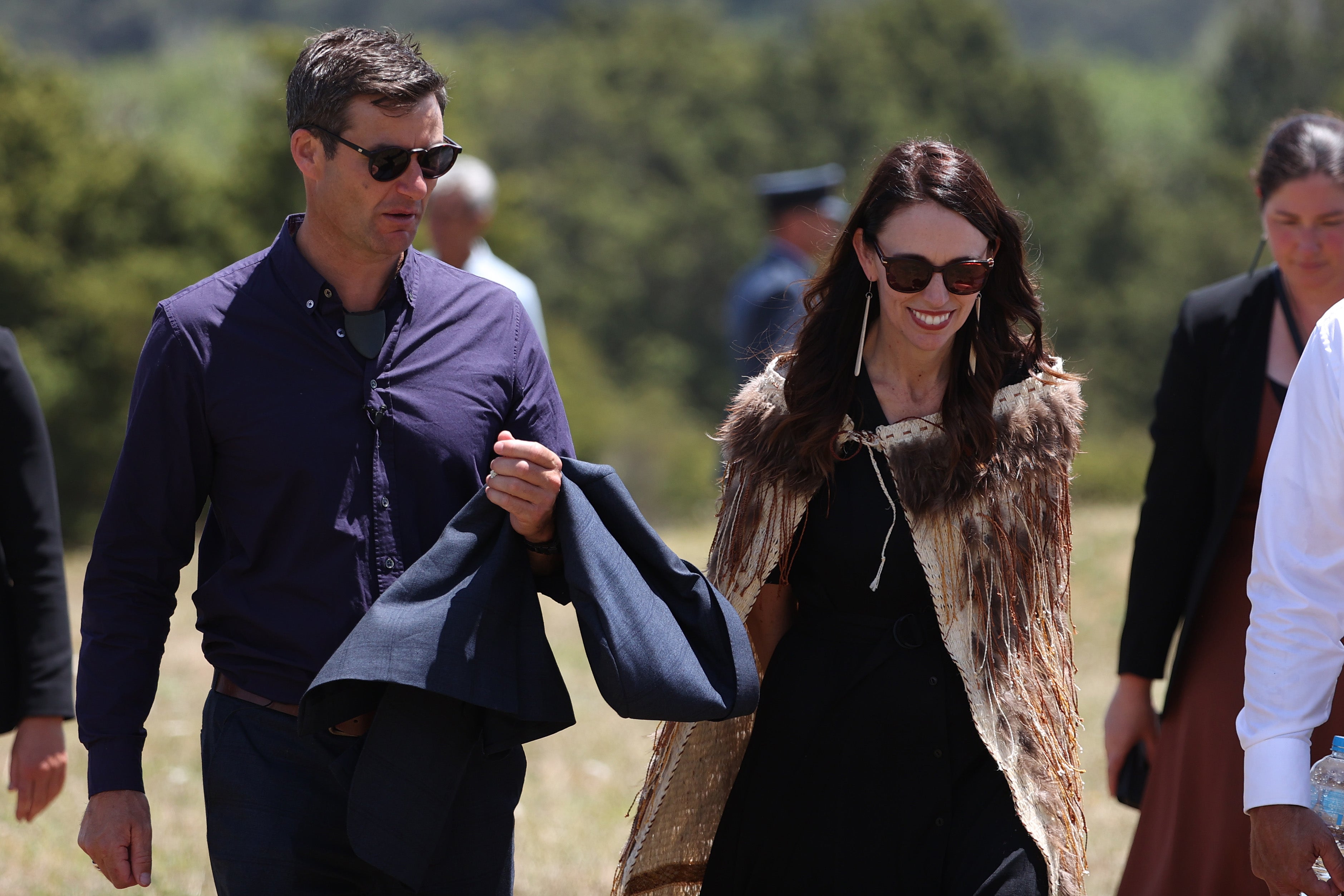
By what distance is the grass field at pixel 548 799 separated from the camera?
5.43 meters

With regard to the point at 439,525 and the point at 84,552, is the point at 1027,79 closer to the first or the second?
the point at 84,552

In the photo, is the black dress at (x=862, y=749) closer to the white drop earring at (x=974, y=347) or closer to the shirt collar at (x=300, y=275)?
the white drop earring at (x=974, y=347)

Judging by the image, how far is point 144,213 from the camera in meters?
31.4

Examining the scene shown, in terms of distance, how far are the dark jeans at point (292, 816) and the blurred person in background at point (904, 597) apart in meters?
0.59

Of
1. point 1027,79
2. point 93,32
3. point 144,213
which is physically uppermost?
point 1027,79

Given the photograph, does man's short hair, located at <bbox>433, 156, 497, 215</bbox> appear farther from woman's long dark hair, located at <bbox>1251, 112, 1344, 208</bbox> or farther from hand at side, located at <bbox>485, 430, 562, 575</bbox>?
hand at side, located at <bbox>485, 430, 562, 575</bbox>

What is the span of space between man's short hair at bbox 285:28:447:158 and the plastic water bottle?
85.3 inches

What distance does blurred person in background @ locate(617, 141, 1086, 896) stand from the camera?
3391 millimetres

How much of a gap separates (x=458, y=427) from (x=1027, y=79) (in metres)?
70.4

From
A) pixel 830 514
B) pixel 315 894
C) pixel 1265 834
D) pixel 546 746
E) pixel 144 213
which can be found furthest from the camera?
pixel 144 213

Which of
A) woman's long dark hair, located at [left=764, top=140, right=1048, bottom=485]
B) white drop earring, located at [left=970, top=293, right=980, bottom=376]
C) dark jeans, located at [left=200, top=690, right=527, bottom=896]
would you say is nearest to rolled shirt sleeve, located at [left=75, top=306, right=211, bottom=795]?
dark jeans, located at [left=200, top=690, right=527, bottom=896]

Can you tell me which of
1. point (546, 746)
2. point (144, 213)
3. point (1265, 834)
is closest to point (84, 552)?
point (546, 746)

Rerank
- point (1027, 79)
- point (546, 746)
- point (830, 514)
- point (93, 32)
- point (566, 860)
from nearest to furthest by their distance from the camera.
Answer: point (830, 514), point (566, 860), point (546, 746), point (1027, 79), point (93, 32)

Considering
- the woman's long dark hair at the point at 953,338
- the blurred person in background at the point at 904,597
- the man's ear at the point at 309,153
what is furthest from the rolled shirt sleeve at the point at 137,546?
the woman's long dark hair at the point at 953,338
